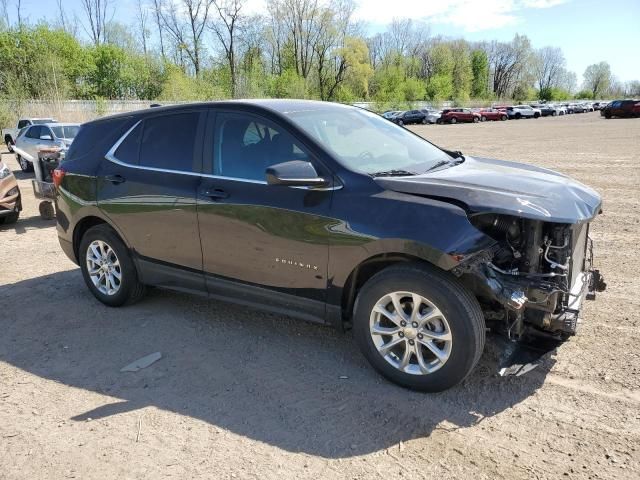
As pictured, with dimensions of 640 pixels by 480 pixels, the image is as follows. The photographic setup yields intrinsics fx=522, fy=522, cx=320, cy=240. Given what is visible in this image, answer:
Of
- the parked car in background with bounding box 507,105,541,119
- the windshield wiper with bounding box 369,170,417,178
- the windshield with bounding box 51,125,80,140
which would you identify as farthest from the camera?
the parked car in background with bounding box 507,105,541,119

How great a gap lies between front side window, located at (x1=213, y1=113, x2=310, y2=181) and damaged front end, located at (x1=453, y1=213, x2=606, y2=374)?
1.40 meters

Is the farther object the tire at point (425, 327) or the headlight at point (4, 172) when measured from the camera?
the headlight at point (4, 172)

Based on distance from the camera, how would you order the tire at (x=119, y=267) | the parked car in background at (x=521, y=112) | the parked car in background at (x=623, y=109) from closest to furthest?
the tire at (x=119, y=267)
the parked car in background at (x=623, y=109)
the parked car in background at (x=521, y=112)

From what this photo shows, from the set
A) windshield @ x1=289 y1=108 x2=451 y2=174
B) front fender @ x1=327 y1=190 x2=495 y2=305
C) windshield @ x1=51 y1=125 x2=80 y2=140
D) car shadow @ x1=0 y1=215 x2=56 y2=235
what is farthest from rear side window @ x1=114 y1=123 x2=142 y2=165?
windshield @ x1=51 y1=125 x2=80 y2=140

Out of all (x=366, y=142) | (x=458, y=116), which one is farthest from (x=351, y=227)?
(x=458, y=116)

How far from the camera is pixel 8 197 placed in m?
8.61

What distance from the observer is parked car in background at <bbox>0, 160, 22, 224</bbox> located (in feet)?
28.0

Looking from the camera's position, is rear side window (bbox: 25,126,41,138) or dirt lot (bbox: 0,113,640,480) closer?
dirt lot (bbox: 0,113,640,480)

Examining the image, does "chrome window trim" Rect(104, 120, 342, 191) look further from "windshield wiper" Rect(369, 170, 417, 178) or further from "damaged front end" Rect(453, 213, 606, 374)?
"damaged front end" Rect(453, 213, 606, 374)

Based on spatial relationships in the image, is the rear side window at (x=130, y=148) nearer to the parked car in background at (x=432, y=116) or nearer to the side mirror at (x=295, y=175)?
the side mirror at (x=295, y=175)

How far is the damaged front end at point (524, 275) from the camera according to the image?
10.1 feet

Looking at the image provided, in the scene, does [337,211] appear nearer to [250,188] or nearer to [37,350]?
[250,188]

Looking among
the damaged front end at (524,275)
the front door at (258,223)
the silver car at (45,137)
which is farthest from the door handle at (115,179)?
the silver car at (45,137)

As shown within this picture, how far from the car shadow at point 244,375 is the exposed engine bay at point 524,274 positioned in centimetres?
50
